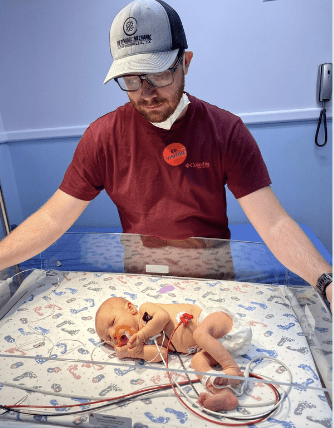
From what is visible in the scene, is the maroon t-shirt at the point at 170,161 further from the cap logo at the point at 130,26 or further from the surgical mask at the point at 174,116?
the cap logo at the point at 130,26

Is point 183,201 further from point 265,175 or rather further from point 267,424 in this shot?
point 267,424

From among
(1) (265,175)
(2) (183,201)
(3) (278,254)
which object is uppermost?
(1) (265,175)

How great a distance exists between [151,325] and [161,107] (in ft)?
2.30

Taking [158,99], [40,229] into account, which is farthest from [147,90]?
[40,229]

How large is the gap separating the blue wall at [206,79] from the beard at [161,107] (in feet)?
1.49

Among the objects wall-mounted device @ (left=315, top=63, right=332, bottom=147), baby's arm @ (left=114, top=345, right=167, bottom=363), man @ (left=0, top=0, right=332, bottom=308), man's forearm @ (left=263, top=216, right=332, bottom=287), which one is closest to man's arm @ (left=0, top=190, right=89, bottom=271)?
man @ (left=0, top=0, right=332, bottom=308)

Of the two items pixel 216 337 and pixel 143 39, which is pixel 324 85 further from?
pixel 216 337

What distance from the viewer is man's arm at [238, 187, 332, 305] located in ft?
3.45

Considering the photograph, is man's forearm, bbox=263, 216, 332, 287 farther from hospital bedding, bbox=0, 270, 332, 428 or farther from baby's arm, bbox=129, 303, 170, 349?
baby's arm, bbox=129, 303, 170, 349

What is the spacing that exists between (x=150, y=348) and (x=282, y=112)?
1.27 m

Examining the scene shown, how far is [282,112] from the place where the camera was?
5.97ft

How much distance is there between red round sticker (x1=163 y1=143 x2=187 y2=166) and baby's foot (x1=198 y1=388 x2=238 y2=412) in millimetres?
771

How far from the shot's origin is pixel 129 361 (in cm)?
111

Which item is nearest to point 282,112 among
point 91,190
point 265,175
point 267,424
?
point 265,175
